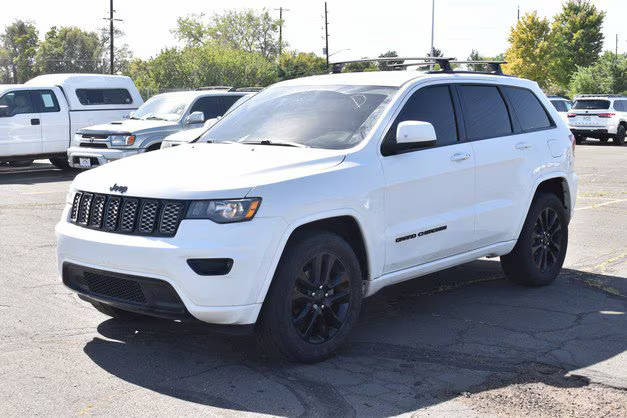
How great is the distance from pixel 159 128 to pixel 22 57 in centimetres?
10306

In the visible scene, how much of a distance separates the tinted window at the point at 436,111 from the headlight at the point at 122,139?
1128cm

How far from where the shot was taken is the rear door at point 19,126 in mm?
18750

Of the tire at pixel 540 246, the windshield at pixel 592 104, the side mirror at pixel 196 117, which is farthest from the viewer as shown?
the windshield at pixel 592 104

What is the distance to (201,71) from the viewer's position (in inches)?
2589

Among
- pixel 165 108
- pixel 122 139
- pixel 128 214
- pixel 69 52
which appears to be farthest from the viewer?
pixel 69 52

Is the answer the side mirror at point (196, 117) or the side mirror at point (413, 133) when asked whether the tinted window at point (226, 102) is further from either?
the side mirror at point (413, 133)

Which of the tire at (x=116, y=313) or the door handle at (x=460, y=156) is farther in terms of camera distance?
the door handle at (x=460, y=156)

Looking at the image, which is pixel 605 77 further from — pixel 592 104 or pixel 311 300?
pixel 311 300

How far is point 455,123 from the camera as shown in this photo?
642 centimetres

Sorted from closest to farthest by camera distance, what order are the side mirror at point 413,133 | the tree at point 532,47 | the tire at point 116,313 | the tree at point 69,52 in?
the side mirror at point 413,133
the tire at point 116,313
the tree at point 532,47
the tree at point 69,52

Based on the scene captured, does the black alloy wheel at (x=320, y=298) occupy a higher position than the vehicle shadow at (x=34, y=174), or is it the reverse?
the black alloy wheel at (x=320, y=298)

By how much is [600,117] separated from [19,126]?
19.7m

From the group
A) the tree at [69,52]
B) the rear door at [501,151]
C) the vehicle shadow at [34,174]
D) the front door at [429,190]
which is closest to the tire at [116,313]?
the front door at [429,190]

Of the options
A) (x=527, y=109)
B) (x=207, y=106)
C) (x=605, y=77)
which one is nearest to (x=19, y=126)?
(x=207, y=106)
